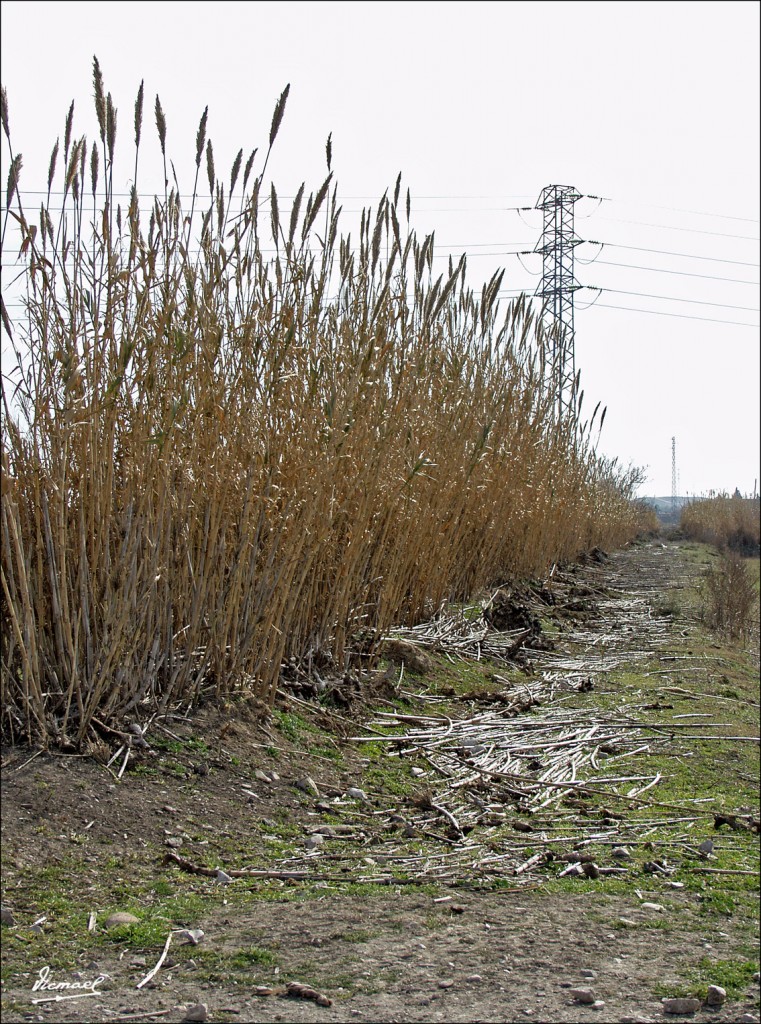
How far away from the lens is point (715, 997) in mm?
1815

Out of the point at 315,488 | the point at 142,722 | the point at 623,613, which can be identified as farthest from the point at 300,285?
the point at 623,613

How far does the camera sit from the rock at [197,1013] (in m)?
1.62

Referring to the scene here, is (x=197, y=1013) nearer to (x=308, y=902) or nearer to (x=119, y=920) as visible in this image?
(x=119, y=920)

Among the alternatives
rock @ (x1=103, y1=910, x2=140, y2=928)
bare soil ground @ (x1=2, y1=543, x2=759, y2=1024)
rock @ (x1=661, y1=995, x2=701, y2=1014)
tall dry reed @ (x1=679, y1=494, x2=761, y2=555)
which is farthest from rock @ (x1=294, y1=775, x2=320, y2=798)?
tall dry reed @ (x1=679, y1=494, x2=761, y2=555)

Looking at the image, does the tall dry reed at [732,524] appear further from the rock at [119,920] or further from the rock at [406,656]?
the rock at [119,920]

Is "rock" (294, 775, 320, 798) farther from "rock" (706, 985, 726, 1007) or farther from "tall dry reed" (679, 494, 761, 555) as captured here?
"tall dry reed" (679, 494, 761, 555)

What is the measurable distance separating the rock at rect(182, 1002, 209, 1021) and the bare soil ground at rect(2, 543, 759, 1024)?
4 cm

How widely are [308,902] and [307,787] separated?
30.4 inches

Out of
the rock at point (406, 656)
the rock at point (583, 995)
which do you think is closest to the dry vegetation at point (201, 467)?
the rock at point (406, 656)

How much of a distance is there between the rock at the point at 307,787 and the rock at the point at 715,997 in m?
1.33

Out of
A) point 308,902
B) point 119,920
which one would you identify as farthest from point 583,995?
point 119,920

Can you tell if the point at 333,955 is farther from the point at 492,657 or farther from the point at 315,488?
the point at 492,657

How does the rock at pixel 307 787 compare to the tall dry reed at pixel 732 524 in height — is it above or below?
below

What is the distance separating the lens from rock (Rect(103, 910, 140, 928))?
195 centimetres
